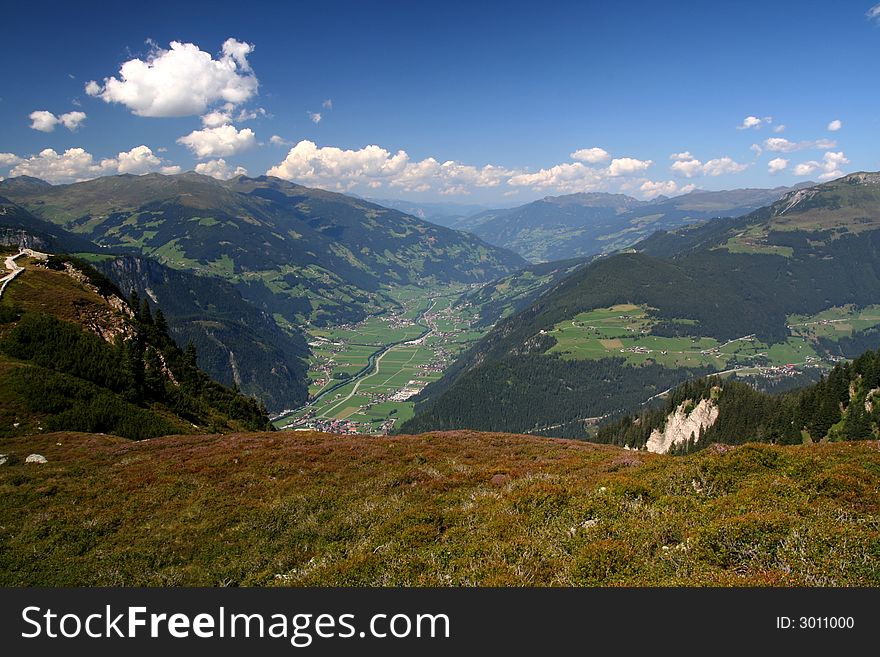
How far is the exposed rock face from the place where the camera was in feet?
385

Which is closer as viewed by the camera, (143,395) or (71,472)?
(71,472)

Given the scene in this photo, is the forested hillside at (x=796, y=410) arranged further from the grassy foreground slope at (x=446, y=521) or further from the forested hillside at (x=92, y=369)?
the forested hillside at (x=92, y=369)

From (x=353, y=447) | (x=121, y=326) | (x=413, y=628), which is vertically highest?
(x=121, y=326)

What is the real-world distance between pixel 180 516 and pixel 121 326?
234 feet

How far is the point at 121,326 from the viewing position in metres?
A: 75.8

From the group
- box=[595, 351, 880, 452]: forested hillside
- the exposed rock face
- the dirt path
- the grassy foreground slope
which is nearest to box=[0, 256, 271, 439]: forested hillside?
the dirt path

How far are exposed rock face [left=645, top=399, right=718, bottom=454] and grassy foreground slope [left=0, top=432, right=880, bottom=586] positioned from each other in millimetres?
106266

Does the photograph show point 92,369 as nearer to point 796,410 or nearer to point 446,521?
point 446,521

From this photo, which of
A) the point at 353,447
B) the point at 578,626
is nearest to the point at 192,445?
the point at 353,447

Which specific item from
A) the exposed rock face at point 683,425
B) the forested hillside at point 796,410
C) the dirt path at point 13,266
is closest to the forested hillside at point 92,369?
the dirt path at point 13,266

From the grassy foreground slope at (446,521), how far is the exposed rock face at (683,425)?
4184 inches

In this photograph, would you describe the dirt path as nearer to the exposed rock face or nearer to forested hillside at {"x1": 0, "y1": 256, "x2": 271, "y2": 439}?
forested hillside at {"x1": 0, "y1": 256, "x2": 271, "y2": 439}

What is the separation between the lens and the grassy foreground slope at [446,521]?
11.7 meters

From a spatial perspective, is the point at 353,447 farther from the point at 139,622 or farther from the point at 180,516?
the point at 139,622
